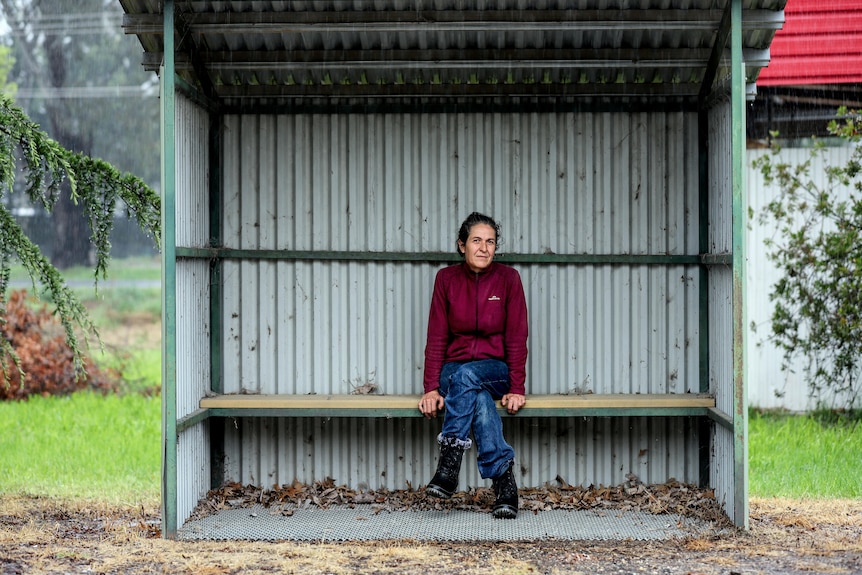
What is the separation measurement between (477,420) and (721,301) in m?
1.79

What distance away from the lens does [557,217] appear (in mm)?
7688

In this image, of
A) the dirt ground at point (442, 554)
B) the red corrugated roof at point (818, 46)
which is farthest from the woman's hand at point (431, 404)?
the red corrugated roof at point (818, 46)

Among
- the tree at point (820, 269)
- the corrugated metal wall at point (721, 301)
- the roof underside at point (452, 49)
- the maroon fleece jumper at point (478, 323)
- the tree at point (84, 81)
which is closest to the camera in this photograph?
the corrugated metal wall at point (721, 301)

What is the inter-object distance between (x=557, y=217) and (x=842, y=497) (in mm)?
2930

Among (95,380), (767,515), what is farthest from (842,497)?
(95,380)

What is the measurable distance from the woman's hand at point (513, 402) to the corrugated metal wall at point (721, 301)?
1307mm

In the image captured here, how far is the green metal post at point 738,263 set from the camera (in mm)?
6270

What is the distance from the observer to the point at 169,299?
20.8 ft

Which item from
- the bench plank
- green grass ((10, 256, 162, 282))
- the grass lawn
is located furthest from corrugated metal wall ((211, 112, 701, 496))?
green grass ((10, 256, 162, 282))

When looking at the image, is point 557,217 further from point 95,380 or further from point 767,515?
point 95,380

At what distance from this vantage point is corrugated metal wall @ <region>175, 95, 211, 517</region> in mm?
6586

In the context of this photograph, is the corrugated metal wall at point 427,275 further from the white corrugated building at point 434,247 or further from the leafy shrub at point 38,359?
the leafy shrub at point 38,359

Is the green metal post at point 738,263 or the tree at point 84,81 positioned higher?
the tree at point 84,81

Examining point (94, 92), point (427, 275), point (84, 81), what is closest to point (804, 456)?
point (427, 275)
